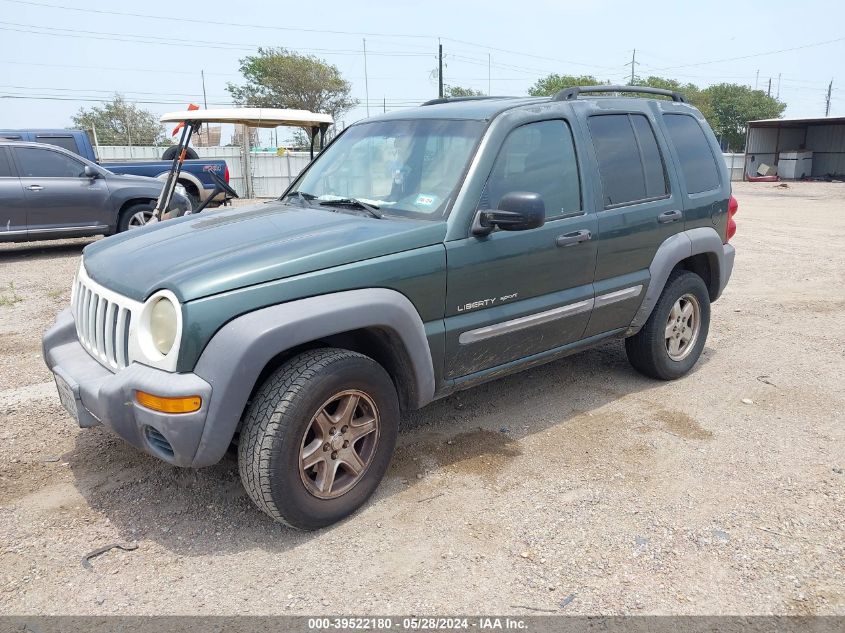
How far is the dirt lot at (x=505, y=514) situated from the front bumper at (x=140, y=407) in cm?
51

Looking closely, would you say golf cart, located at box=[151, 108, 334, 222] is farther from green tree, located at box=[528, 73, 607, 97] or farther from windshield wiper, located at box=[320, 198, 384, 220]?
green tree, located at box=[528, 73, 607, 97]

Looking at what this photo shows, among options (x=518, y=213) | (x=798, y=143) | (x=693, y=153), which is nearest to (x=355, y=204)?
(x=518, y=213)

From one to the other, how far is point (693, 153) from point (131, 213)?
8.73 m

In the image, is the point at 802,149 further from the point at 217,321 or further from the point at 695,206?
the point at 217,321

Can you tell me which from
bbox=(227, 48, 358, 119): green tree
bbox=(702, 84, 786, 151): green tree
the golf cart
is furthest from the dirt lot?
bbox=(702, 84, 786, 151): green tree

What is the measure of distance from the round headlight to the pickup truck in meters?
9.57

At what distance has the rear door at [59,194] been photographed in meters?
9.90

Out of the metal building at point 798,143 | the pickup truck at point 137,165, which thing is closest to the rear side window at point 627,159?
the pickup truck at point 137,165

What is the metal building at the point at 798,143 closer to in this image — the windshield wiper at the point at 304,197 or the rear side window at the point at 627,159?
the rear side window at the point at 627,159

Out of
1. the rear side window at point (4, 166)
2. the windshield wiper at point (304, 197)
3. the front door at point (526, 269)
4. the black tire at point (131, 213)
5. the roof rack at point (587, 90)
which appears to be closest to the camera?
the front door at point (526, 269)

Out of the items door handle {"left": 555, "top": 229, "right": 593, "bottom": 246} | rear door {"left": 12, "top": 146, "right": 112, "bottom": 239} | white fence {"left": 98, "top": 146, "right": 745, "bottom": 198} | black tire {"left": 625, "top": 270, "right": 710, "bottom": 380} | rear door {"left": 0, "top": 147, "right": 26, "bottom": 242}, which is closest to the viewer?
door handle {"left": 555, "top": 229, "right": 593, "bottom": 246}

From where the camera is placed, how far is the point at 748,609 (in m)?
2.61

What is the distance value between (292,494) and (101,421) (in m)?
0.89

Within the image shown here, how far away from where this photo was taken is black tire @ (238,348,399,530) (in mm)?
2818
